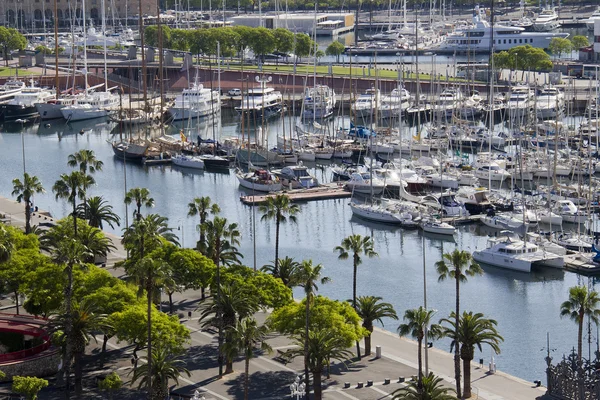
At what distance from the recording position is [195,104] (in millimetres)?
174250

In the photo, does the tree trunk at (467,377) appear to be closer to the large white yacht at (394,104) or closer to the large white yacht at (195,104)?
the large white yacht at (394,104)

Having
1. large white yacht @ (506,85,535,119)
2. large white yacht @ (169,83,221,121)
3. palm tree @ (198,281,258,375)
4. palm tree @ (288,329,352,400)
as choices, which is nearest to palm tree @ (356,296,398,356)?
palm tree @ (198,281,258,375)

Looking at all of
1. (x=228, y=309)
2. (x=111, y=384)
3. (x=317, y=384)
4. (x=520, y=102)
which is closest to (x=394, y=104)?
(x=520, y=102)

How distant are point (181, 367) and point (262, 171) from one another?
62451mm

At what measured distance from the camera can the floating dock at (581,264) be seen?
324 feet

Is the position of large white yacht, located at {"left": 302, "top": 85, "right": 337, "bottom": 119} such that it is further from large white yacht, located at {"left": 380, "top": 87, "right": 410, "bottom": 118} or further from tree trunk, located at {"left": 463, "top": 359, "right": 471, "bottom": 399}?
tree trunk, located at {"left": 463, "top": 359, "right": 471, "bottom": 399}

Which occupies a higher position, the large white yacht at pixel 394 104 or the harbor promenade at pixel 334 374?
the large white yacht at pixel 394 104

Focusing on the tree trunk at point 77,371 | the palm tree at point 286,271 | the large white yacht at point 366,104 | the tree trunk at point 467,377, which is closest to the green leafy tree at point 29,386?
the tree trunk at point 77,371

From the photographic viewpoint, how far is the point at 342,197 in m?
127

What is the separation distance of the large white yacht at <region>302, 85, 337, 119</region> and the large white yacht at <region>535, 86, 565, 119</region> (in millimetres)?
26231

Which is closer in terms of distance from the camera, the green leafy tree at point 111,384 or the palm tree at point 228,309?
the green leafy tree at point 111,384

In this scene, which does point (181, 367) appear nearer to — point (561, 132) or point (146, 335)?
point (146, 335)

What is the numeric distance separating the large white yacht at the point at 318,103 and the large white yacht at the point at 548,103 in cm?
2623

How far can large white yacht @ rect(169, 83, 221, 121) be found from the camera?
570 feet
